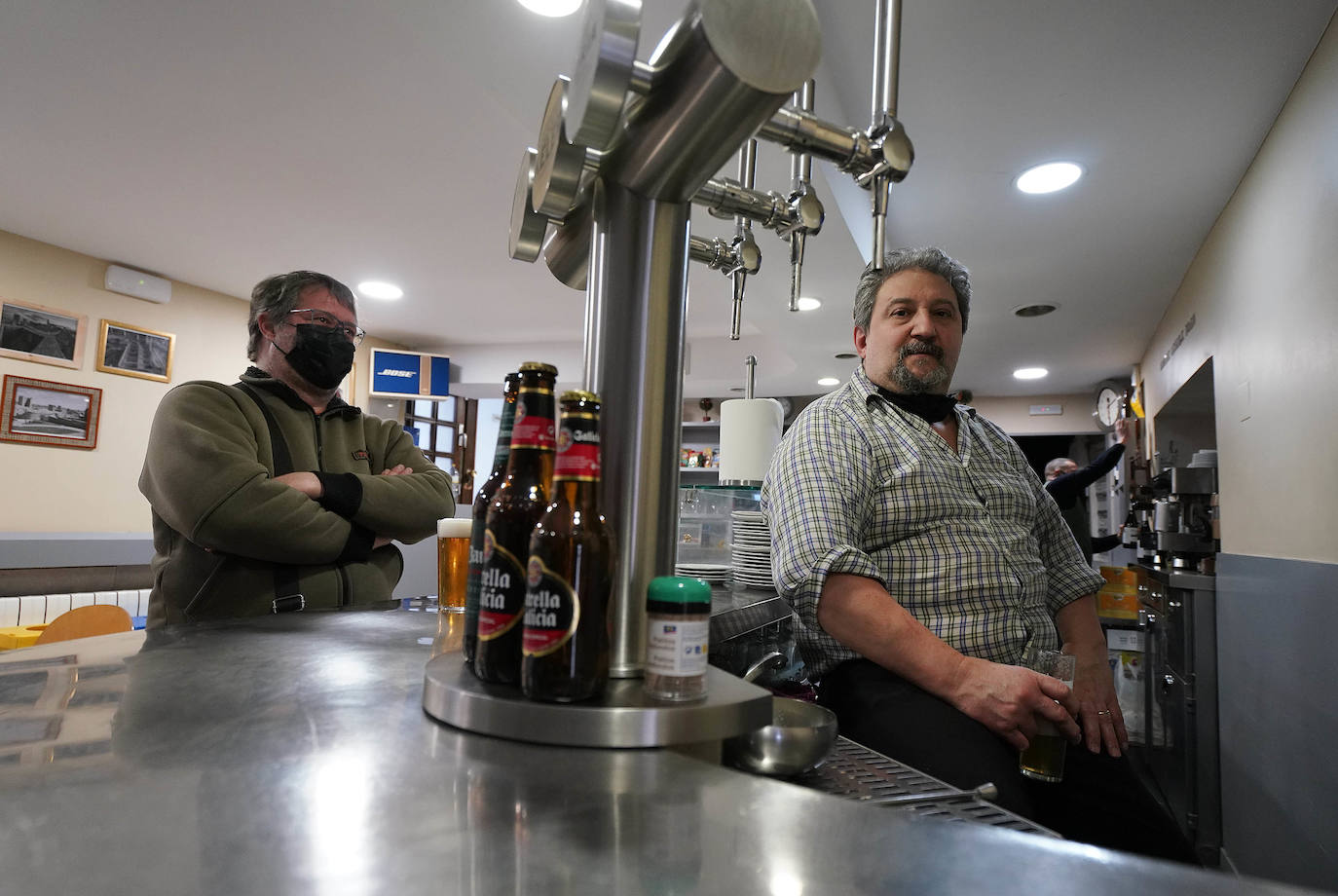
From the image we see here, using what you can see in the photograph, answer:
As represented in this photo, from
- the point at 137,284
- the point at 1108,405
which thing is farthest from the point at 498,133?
the point at 1108,405

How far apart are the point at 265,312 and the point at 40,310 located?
3.64 meters

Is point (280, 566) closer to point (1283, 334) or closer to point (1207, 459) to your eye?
point (1283, 334)

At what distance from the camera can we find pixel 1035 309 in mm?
4375

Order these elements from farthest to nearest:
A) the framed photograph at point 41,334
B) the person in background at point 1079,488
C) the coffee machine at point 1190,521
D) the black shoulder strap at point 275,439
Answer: the framed photograph at point 41,334 → the coffee machine at point 1190,521 → the person in background at point 1079,488 → the black shoulder strap at point 275,439

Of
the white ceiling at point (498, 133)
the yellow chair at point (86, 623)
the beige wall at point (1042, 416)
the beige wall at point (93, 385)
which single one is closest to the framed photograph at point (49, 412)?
the beige wall at point (93, 385)

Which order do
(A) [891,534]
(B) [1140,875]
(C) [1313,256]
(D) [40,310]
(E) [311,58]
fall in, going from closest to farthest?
(B) [1140,875] < (A) [891,534] < (C) [1313,256] < (E) [311,58] < (D) [40,310]

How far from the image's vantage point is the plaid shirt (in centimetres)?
121

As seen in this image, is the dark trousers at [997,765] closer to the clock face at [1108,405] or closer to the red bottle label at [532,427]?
the red bottle label at [532,427]

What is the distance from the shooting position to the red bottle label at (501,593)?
20.8 inches

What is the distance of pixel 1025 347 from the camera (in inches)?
206

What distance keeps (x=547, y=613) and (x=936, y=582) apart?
3.00ft

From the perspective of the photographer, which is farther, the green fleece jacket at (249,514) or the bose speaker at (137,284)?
the bose speaker at (137,284)

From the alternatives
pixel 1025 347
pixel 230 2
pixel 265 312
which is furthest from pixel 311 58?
pixel 1025 347

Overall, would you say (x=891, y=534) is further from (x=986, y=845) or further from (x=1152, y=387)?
(x=1152, y=387)
